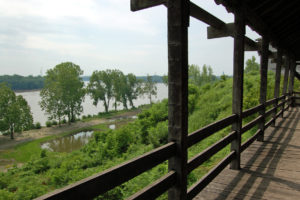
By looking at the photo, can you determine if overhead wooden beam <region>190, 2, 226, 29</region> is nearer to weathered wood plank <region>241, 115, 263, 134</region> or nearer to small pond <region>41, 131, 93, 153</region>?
weathered wood plank <region>241, 115, 263, 134</region>

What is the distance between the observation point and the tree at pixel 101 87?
59.6 m

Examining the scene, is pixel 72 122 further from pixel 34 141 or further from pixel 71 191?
pixel 71 191

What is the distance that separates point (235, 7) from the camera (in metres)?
3.88

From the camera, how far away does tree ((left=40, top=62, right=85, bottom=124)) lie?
47.9 meters

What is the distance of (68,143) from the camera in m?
36.7

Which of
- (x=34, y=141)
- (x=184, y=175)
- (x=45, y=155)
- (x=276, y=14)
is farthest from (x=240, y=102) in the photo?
(x=34, y=141)

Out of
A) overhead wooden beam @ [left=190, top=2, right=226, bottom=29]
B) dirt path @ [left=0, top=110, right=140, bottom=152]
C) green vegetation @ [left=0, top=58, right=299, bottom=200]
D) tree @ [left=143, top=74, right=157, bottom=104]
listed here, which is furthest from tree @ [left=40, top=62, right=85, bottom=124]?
overhead wooden beam @ [left=190, top=2, right=226, bottom=29]

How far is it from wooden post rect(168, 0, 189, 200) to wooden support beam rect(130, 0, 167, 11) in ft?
0.43

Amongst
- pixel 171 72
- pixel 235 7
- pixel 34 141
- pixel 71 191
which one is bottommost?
pixel 34 141

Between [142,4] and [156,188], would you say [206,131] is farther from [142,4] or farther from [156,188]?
[142,4]

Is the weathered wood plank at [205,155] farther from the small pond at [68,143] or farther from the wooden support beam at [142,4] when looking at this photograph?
the small pond at [68,143]

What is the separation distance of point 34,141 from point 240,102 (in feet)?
128

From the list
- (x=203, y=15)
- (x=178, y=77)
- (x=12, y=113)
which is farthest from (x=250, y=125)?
(x=12, y=113)

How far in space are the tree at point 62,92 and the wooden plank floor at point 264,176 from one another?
47.7 meters
